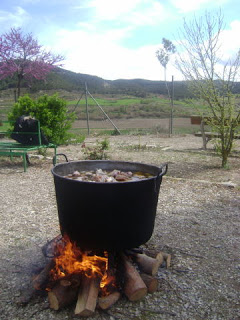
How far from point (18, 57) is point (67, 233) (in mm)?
13425

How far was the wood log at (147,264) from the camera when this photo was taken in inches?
97.7

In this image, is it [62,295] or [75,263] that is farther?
[75,263]

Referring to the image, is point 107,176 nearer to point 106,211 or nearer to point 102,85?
point 106,211

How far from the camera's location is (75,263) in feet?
7.86

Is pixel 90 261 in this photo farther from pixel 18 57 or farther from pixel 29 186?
pixel 18 57

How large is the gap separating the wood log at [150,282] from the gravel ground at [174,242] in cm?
7

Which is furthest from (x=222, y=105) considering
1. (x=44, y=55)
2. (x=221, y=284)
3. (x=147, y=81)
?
(x=147, y=81)

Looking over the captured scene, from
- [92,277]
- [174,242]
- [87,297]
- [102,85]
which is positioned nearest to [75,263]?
[92,277]

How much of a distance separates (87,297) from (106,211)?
1.92 feet

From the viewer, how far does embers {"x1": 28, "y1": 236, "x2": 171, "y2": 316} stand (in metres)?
2.19

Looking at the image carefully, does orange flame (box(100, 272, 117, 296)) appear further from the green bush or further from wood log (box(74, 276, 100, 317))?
the green bush

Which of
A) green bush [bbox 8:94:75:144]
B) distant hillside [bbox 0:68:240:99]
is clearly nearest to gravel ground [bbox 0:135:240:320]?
green bush [bbox 8:94:75:144]

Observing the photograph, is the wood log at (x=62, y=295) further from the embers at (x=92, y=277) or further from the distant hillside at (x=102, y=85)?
the distant hillside at (x=102, y=85)

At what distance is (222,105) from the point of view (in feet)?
21.7
